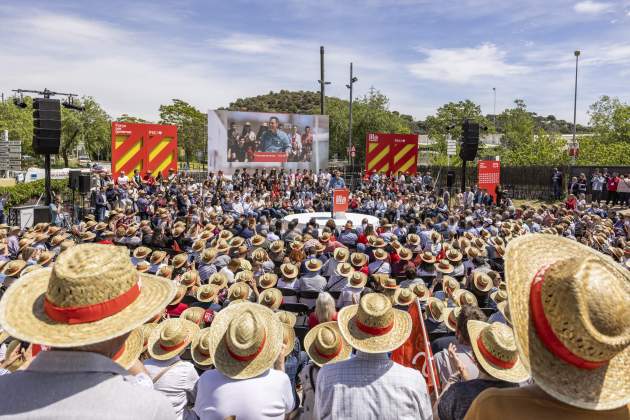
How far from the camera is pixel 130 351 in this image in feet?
6.82

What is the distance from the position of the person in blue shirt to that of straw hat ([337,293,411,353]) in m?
24.1

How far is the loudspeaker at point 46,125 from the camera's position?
1238 cm

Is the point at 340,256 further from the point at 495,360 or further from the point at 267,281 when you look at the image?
the point at 495,360

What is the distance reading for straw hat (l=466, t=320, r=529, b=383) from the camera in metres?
2.54

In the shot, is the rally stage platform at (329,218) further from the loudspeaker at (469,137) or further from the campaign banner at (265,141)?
the campaign banner at (265,141)

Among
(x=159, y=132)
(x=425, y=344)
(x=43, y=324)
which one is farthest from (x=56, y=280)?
(x=159, y=132)

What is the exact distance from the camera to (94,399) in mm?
1554

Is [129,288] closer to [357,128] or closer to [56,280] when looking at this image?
[56,280]

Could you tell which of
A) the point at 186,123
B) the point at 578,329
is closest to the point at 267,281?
the point at 578,329

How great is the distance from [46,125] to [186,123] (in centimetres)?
3809

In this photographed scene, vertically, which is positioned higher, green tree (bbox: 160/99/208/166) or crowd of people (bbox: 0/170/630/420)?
green tree (bbox: 160/99/208/166)

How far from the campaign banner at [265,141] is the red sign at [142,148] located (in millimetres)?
2149

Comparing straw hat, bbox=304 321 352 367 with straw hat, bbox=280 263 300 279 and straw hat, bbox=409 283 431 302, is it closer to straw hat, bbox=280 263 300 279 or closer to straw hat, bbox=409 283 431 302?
straw hat, bbox=409 283 431 302

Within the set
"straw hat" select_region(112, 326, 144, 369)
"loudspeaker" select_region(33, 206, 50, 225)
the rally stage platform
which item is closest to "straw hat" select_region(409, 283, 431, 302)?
"straw hat" select_region(112, 326, 144, 369)
